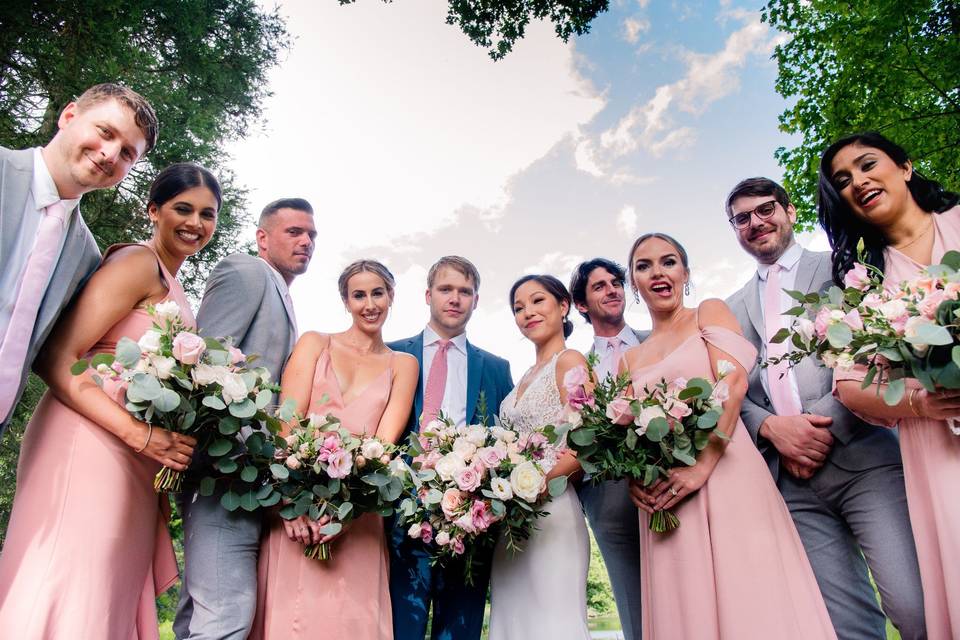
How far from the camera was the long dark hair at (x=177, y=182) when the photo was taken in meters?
3.85

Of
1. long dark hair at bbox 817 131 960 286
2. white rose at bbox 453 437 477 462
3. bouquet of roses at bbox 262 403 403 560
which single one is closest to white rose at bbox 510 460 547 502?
white rose at bbox 453 437 477 462

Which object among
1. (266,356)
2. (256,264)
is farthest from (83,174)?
(266,356)

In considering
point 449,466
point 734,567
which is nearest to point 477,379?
point 449,466

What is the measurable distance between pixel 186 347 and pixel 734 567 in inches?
116

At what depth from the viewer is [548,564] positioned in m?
3.84

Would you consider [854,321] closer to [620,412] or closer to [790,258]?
[620,412]

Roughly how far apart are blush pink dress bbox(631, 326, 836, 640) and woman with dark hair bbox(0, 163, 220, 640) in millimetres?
2597

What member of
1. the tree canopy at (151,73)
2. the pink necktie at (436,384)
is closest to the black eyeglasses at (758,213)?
the pink necktie at (436,384)

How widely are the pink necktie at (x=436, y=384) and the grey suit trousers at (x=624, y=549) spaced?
1.37 meters

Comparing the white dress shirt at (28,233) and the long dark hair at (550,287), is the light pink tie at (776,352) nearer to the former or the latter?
the long dark hair at (550,287)

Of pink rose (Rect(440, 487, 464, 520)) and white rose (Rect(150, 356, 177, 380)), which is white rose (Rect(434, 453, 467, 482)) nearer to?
pink rose (Rect(440, 487, 464, 520))

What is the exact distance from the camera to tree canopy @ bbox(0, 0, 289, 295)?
9312 millimetres

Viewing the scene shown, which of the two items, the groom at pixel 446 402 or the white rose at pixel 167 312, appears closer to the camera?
the white rose at pixel 167 312

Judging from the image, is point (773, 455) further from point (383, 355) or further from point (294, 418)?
point (294, 418)
